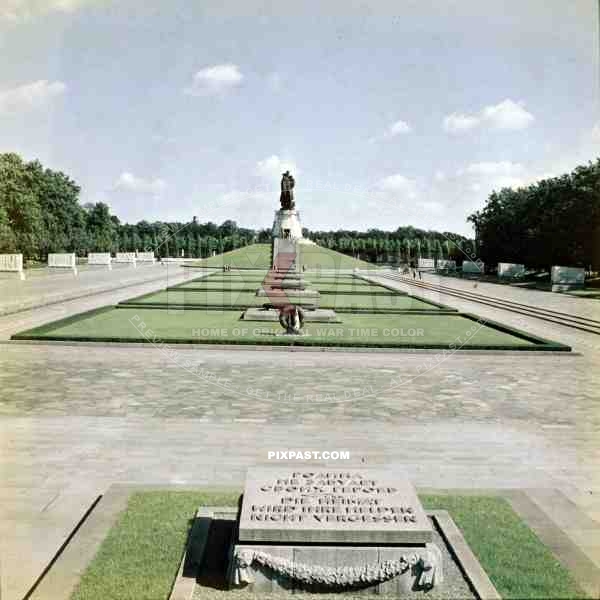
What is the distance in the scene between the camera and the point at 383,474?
750cm

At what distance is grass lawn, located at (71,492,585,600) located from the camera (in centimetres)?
626

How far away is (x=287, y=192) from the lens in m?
47.7

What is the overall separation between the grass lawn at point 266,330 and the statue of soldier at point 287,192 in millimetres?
18081

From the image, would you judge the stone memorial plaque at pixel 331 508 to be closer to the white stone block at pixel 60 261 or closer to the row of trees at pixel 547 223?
the row of trees at pixel 547 223

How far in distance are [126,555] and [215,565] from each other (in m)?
0.97

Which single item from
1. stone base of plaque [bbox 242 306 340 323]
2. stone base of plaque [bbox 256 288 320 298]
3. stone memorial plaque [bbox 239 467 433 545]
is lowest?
stone base of plaque [bbox 242 306 340 323]

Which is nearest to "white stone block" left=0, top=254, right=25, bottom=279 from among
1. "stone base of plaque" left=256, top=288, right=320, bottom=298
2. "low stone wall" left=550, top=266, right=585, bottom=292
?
"stone base of plaque" left=256, top=288, right=320, bottom=298

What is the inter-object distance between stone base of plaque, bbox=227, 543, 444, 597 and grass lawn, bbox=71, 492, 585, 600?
266mm

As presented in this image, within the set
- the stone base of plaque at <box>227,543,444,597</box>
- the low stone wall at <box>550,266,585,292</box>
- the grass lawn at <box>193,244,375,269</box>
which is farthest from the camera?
the grass lawn at <box>193,244,375,269</box>

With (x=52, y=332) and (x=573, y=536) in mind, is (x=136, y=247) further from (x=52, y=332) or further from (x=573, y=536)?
(x=573, y=536)

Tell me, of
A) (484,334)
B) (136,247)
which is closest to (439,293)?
(484,334)

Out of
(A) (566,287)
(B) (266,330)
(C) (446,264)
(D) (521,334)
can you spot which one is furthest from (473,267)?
(B) (266,330)

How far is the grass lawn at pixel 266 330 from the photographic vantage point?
2112 centimetres

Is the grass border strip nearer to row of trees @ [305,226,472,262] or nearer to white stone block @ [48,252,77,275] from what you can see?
row of trees @ [305,226,472,262]
